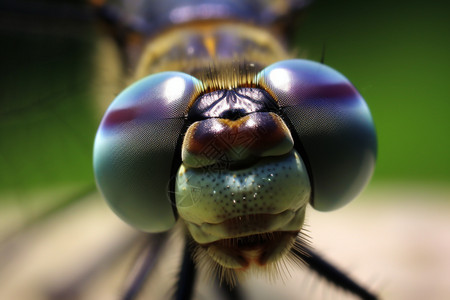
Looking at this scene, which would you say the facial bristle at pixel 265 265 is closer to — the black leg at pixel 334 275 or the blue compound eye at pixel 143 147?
the blue compound eye at pixel 143 147

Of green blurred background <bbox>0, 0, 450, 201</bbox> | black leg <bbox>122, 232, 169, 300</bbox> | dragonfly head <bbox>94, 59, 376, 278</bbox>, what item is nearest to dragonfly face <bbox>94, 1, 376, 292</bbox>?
dragonfly head <bbox>94, 59, 376, 278</bbox>

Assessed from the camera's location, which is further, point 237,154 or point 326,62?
point 326,62

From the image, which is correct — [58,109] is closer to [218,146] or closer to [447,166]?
[218,146]

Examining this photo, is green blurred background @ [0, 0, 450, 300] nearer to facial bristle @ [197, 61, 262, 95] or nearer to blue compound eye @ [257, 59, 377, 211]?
blue compound eye @ [257, 59, 377, 211]

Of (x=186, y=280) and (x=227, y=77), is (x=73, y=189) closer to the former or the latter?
(x=186, y=280)

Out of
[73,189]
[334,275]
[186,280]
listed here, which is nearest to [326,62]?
[334,275]

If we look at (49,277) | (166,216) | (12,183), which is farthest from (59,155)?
(166,216)
